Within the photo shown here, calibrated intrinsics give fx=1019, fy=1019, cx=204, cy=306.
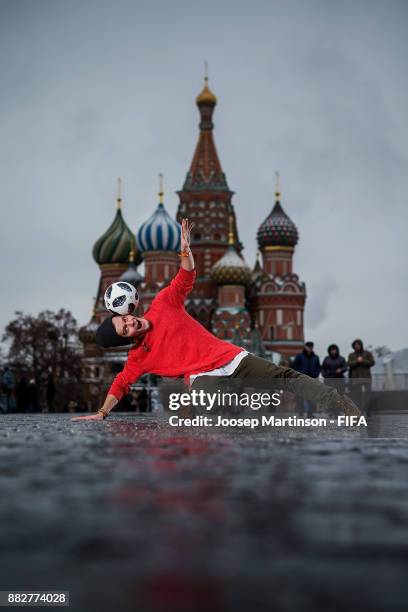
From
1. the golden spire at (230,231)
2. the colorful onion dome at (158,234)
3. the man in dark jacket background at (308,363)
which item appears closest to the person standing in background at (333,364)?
the man in dark jacket background at (308,363)

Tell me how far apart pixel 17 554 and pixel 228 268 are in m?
64.1

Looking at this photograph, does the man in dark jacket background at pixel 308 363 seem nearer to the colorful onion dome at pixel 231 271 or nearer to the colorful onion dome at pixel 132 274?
the colorful onion dome at pixel 231 271

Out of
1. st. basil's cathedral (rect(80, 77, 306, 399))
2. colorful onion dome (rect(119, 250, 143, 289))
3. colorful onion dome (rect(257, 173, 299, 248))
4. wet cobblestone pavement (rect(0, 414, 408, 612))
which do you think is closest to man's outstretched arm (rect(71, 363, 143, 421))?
wet cobblestone pavement (rect(0, 414, 408, 612))

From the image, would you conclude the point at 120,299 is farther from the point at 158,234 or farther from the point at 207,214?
the point at 207,214

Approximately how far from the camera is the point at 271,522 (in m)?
1.74

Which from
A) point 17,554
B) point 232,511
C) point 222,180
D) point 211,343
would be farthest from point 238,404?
point 222,180

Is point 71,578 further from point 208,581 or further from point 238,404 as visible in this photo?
point 238,404

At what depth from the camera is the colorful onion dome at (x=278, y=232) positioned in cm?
Answer: 7081

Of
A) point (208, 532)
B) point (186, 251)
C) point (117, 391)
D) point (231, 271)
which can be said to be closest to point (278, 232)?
point (231, 271)

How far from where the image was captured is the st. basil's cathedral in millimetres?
65500

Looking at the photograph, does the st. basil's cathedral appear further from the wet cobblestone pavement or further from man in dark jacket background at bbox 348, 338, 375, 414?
the wet cobblestone pavement

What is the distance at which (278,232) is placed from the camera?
70.9 m

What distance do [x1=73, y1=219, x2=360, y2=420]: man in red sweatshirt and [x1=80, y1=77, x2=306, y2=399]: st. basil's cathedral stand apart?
56.9 metres

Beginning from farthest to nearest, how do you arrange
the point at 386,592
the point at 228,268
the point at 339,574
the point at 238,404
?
the point at 228,268 < the point at 238,404 < the point at 339,574 < the point at 386,592
